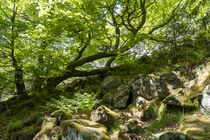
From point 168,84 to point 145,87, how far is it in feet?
3.24

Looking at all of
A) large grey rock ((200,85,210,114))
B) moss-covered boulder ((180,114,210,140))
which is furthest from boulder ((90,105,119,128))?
large grey rock ((200,85,210,114))

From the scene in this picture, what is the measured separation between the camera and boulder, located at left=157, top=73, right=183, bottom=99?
16.1ft

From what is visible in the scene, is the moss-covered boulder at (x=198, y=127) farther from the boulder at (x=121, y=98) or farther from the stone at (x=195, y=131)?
the boulder at (x=121, y=98)

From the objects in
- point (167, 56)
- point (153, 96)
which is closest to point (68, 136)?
point (153, 96)

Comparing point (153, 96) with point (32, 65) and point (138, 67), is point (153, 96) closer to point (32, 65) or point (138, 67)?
point (138, 67)

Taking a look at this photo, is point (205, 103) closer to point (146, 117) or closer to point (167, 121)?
point (167, 121)

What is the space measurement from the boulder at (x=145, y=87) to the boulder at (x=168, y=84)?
23cm

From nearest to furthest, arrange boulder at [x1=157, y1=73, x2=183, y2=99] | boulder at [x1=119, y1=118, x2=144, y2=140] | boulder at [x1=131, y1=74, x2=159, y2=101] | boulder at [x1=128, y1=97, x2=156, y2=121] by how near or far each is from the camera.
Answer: boulder at [x1=119, y1=118, x2=144, y2=140] < boulder at [x1=128, y1=97, x2=156, y2=121] < boulder at [x1=157, y1=73, x2=183, y2=99] < boulder at [x1=131, y1=74, x2=159, y2=101]

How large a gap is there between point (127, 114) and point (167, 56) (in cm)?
544

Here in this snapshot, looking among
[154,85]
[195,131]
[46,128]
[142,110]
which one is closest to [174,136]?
[195,131]

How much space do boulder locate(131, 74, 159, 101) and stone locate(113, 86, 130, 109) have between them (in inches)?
12.3

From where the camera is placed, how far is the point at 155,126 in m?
3.87

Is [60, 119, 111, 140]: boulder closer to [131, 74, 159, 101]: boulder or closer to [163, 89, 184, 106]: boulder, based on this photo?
[163, 89, 184, 106]: boulder

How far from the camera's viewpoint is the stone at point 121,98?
5.57 m
